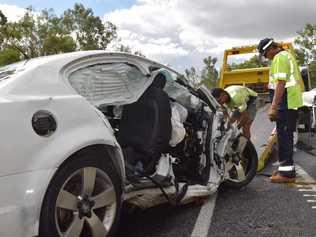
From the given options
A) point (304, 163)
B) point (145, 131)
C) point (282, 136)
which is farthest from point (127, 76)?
point (304, 163)

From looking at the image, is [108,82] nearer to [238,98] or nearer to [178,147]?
[178,147]

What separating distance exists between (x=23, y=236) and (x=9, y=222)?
13cm

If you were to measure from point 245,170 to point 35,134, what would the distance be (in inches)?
133

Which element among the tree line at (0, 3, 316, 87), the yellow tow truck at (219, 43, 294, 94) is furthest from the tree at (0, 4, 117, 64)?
the yellow tow truck at (219, 43, 294, 94)

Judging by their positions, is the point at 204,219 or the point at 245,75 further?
the point at 245,75

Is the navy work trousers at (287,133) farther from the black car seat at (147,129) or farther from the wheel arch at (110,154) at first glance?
the wheel arch at (110,154)

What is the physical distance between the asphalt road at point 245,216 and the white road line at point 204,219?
0.11 ft

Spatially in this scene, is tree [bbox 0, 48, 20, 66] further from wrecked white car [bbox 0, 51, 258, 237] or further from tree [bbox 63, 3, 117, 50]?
wrecked white car [bbox 0, 51, 258, 237]

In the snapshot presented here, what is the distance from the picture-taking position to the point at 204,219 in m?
4.46

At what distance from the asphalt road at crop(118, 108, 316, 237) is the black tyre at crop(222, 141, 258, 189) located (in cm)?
12

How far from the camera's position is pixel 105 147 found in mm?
3471

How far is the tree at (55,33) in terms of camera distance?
2673 centimetres

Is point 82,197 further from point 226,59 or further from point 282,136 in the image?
point 226,59

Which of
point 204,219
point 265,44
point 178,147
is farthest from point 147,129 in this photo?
point 265,44
